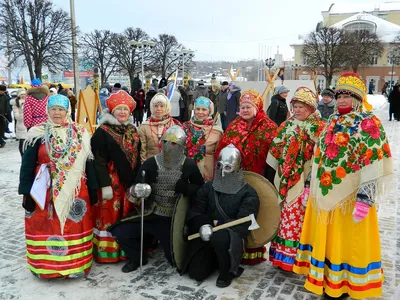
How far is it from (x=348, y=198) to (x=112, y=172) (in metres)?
2.24

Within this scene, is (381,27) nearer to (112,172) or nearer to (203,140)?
(203,140)

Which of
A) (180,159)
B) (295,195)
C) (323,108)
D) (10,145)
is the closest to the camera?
(295,195)

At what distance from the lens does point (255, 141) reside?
160 inches

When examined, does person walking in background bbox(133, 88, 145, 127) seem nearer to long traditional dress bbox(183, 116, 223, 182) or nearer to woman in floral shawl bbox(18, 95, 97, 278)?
long traditional dress bbox(183, 116, 223, 182)

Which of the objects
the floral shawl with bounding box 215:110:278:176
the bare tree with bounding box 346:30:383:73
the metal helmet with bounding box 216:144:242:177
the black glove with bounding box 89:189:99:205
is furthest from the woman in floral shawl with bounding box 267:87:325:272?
the bare tree with bounding box 346:30:383:73

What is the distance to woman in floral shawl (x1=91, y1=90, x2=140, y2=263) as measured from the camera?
3871mm

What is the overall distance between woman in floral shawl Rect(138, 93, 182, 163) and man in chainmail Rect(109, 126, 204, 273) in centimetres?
46

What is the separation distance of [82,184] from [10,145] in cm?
913

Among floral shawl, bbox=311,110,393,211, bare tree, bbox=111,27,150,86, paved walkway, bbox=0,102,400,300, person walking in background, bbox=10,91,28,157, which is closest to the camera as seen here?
floral shawl, bbox=311,110,393,211

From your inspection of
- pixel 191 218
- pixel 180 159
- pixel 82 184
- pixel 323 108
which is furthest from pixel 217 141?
pixel 323 108

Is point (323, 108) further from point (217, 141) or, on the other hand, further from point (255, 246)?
point (255, 246)

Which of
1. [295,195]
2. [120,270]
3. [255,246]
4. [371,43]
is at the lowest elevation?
[120,270]

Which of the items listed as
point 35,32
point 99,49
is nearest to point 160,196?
point 35,32

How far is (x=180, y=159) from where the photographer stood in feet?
12.8
